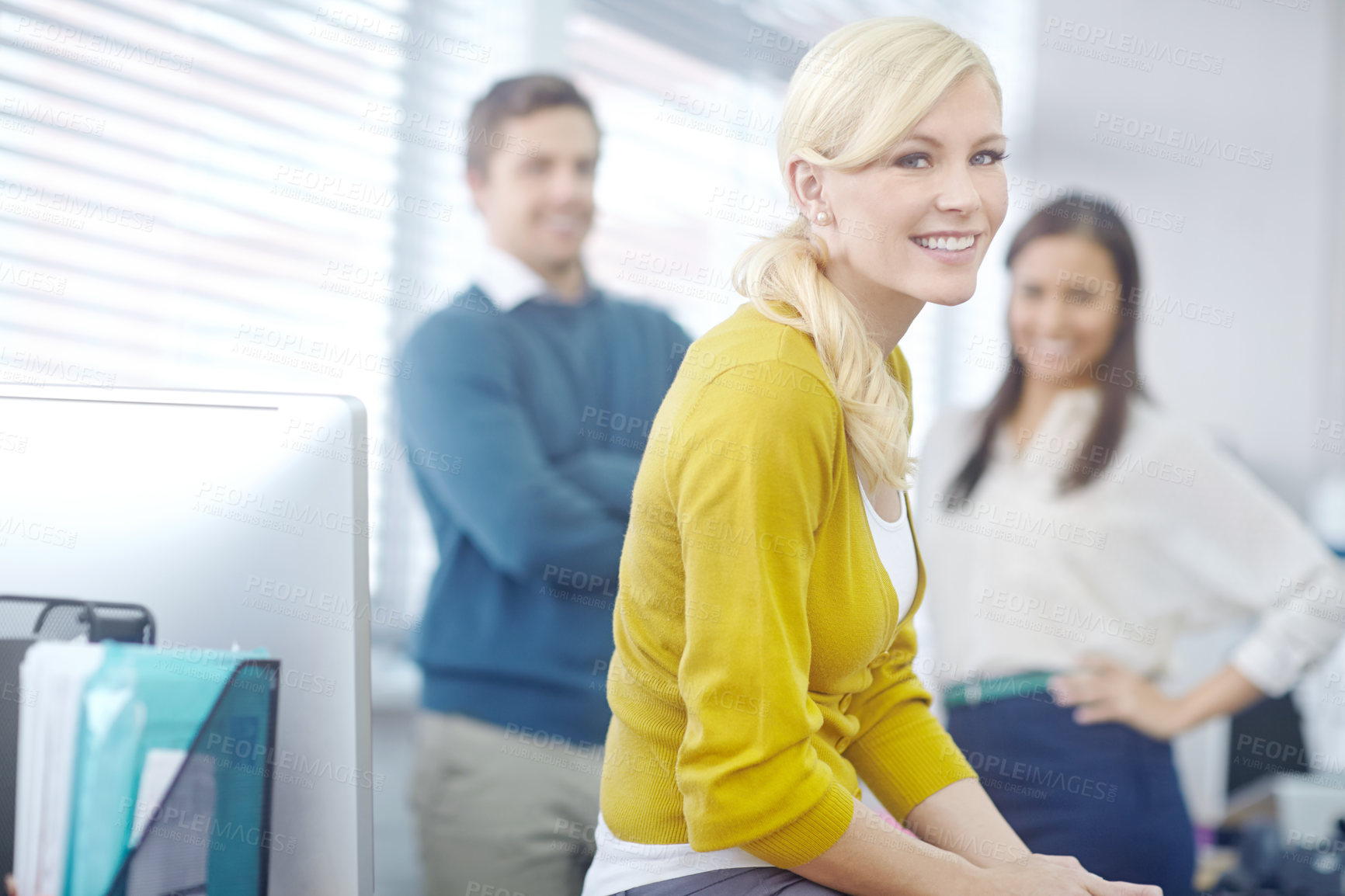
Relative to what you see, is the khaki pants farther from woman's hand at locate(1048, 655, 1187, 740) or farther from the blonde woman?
the blonde woman

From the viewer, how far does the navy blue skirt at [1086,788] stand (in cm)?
180

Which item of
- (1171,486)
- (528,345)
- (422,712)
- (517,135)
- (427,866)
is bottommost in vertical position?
(427,866)

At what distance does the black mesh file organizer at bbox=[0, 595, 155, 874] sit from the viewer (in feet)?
2.39

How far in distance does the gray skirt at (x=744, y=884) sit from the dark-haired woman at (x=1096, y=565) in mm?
1161

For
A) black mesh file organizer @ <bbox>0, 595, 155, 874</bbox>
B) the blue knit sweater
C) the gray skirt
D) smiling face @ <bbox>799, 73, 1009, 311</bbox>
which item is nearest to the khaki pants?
the blue knit sweater

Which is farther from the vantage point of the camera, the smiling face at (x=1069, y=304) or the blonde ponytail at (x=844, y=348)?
the smiling face at (x=1069, y=304)

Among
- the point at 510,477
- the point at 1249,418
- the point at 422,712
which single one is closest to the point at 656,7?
the point at 510,477

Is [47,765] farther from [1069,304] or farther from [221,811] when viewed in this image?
[1069,304]

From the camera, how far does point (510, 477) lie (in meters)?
1.87

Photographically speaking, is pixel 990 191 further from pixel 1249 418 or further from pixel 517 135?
pixel 1249 418

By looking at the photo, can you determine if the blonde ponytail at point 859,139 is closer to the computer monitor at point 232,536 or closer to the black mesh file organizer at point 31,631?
the computer monitor at point 232,536

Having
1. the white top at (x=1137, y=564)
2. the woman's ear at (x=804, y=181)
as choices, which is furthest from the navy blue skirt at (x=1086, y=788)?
the woman's ear at (x=804, y=181)

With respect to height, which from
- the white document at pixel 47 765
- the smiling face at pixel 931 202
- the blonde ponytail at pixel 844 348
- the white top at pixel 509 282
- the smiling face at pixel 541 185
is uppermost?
the smiling face at pixel 541 185

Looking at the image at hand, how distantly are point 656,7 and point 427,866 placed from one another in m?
2.10
